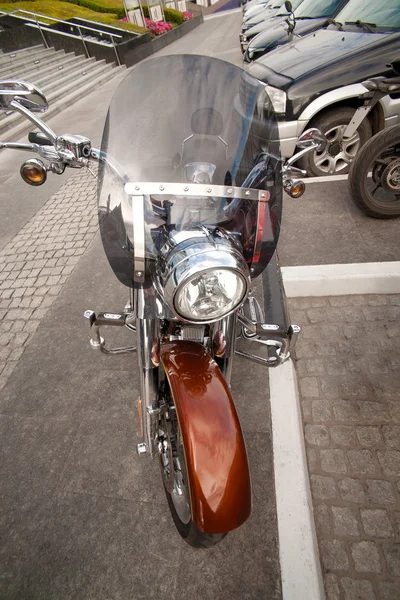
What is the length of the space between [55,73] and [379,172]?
12.3 m

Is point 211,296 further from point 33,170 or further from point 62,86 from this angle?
point 62,86

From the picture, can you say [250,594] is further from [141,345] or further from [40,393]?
[40,393]

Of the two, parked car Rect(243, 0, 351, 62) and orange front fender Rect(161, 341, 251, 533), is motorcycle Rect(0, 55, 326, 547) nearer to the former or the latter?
orange front fender Rect(161, 341, 251, 533)

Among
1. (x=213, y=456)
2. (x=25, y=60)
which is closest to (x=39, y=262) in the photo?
(x=213, y=456)

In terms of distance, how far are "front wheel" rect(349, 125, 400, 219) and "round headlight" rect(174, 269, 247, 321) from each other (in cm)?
282

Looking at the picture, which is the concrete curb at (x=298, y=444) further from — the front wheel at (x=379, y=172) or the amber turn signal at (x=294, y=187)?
the amber turn signal at (x=294, y=187)

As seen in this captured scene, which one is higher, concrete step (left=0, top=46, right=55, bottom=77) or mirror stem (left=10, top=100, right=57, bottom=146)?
concrete step (left=0, top=46, right=55, bottom=77)

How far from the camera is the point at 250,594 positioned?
160cm

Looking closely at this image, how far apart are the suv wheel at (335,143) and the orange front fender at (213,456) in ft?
11.3

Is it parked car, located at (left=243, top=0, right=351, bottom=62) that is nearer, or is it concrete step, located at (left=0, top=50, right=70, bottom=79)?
parked car, located at (left=243, top=0, right=351, bottom=62)

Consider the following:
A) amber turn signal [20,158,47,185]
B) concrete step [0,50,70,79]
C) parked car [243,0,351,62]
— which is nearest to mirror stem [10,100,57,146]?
amber turn signal [20,158,47,185]

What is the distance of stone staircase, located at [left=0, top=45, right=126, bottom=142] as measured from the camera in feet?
31.9

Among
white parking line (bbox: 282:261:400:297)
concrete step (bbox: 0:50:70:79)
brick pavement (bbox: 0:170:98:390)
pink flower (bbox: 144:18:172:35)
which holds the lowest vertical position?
white parking line (bbox: 282:261:400:297)

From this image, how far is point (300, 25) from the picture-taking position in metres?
5.82
